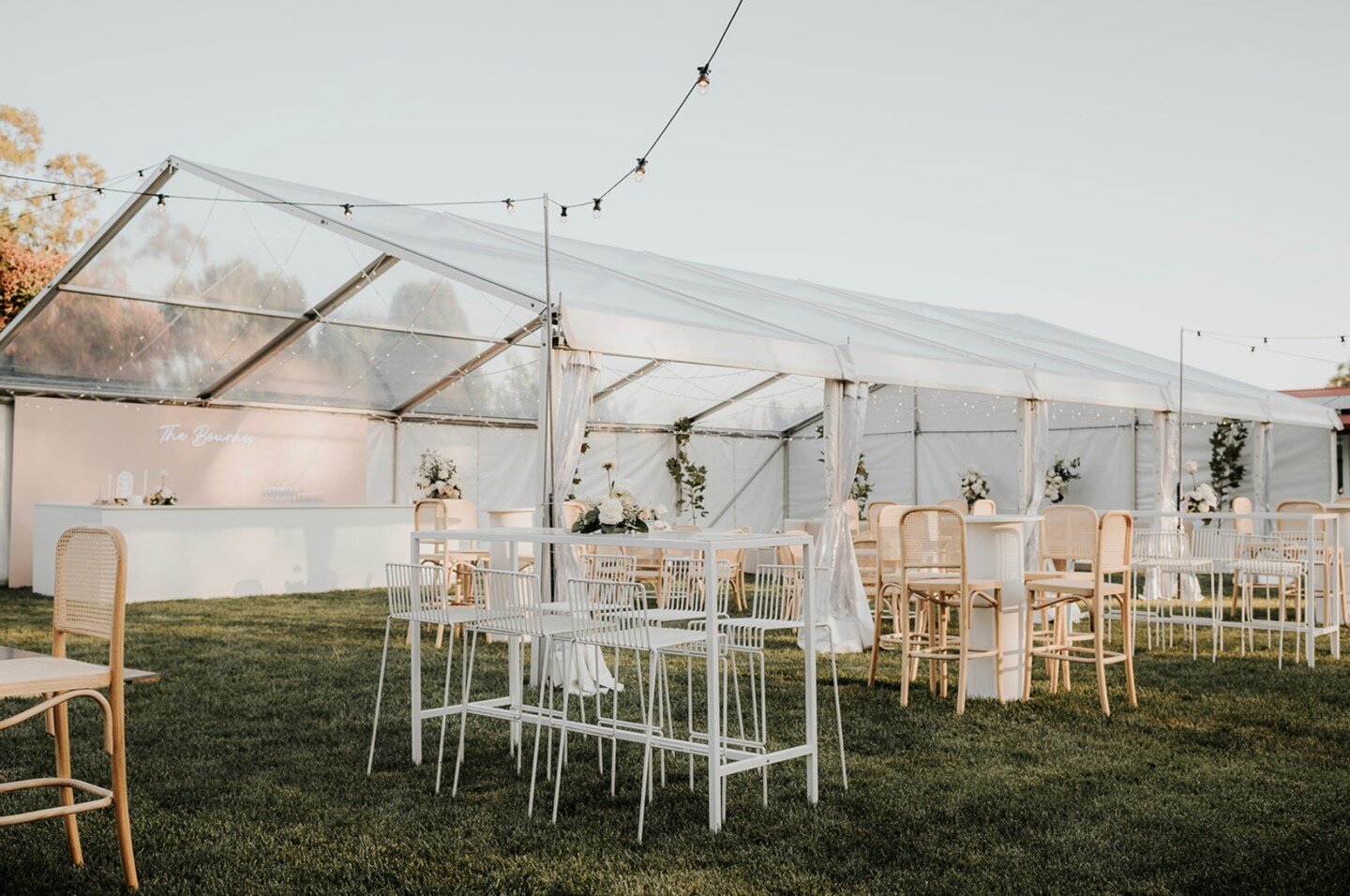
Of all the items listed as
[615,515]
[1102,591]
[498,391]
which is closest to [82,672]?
[615,515]

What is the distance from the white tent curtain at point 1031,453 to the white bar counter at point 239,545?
24.6 ft

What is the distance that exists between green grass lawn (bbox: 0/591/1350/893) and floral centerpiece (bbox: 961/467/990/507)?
11.1 m

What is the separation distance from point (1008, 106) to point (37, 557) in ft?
38.8

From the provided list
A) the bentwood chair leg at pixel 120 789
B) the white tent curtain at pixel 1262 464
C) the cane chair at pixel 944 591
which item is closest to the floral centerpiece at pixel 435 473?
the cane chair at pixel 944 591

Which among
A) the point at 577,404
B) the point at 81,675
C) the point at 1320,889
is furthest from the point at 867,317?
the point at 81,675

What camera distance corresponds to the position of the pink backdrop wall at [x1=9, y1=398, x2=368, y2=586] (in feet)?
43.3

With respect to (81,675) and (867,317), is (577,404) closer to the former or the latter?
(81,675)

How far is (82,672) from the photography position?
309cm

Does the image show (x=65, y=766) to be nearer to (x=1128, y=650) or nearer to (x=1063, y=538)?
(x=1128, y=650)

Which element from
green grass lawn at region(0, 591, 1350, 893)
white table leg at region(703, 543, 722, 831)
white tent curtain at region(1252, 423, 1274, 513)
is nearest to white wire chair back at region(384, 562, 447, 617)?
green grass lawn at region(0, 591, 1350, 893)

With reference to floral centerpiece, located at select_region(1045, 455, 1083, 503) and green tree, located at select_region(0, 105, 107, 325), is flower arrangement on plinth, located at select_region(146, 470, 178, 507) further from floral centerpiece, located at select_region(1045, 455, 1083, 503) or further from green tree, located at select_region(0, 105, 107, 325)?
floral centerpiece, located at select_region(1045, 455, 1083, 503)

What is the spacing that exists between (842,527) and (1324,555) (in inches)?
143

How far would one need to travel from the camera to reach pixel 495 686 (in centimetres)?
681

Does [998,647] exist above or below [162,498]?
below
